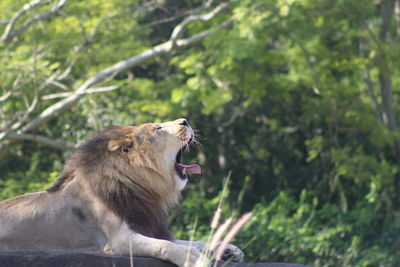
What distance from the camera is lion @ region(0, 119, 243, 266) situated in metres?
3.93

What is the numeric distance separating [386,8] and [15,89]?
548 centimetres

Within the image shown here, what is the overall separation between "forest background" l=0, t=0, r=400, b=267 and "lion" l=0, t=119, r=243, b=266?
362cm

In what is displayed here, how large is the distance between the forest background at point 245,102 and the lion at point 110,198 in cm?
362

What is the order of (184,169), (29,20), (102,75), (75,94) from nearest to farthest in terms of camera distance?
(184,169), (75,94), (29,20), (102,75)

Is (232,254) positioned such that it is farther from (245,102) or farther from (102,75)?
(245,102)

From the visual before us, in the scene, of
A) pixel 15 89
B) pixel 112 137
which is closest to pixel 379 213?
pixel 15 89

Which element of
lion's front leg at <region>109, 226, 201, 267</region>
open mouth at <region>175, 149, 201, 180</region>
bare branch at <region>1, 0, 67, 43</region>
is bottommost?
bare branch at <region>1, 0, 67, 43</region>

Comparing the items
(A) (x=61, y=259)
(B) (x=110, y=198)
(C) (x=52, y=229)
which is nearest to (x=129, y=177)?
(B) (x=110, y=198)

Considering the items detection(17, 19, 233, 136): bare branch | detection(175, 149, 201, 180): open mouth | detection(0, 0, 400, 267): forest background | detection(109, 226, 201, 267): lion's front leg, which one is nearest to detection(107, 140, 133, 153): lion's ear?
detection(175, 149, 201, 180): open mouth

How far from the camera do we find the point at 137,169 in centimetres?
408

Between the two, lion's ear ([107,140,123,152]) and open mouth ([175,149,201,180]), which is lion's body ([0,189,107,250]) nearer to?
lion's ear ([107,140,123,152])

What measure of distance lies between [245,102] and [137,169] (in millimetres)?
6478

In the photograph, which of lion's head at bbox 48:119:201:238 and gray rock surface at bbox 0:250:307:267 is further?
lion's head at bbox 48:119:201:238

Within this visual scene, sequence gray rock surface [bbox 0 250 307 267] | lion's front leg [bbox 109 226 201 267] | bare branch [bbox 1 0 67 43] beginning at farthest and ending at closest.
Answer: bare branch [bbox 1 0 67 43]
lion's front leg [bbox 109 226 201 267]
gray rock surface [bbox 0 250 307 267]
